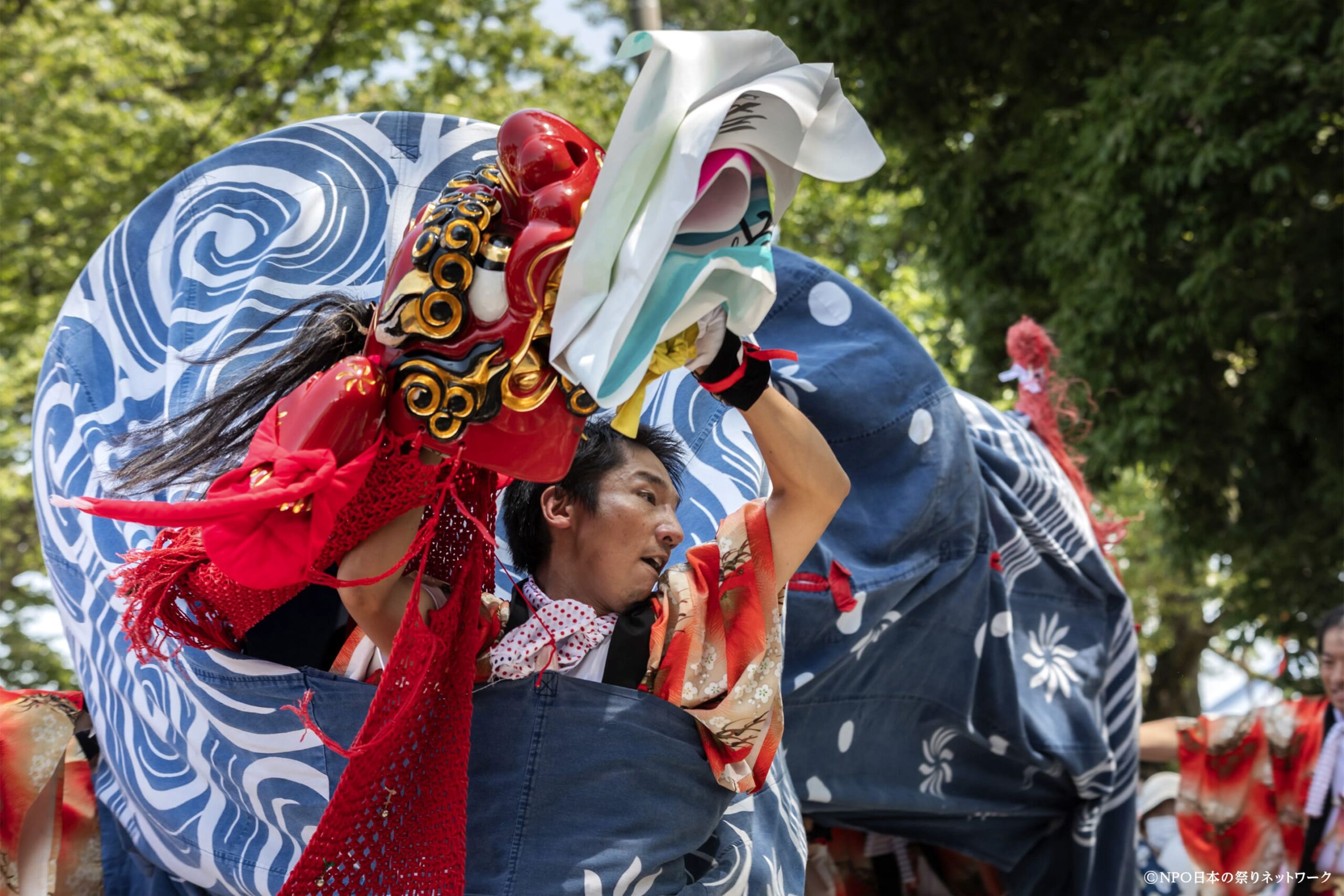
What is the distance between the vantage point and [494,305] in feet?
3.90

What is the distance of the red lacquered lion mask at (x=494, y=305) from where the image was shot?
119 centimetres

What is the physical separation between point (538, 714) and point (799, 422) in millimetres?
464

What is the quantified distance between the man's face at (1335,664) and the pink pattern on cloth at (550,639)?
2334 mm

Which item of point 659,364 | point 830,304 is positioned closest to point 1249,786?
point 830,304

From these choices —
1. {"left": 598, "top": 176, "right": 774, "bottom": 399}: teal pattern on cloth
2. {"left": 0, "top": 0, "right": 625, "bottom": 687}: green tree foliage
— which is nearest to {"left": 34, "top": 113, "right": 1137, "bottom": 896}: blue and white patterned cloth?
{"left": 598, "top": 176, "right": 774, "bottom": 399}: teal pattern on cloth

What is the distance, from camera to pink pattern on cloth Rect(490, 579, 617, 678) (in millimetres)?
1521

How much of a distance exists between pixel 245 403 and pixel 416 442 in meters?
0.24

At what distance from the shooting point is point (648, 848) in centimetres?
148

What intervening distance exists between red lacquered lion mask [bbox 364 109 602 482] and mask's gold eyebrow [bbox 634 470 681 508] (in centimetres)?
44

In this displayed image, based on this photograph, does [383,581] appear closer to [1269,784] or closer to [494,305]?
[494,305]

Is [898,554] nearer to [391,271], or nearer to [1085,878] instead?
[1085,878]

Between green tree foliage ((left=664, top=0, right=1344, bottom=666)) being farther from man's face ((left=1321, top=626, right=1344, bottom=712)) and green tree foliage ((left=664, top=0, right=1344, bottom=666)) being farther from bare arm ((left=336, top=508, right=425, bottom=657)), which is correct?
bare arm ((left=336, top=508, right=425, bottom=657))

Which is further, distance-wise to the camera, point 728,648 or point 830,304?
point 830,304

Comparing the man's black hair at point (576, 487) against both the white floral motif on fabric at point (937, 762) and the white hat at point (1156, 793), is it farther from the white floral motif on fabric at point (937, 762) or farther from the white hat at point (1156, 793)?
the white hat at point (1156, 793)
